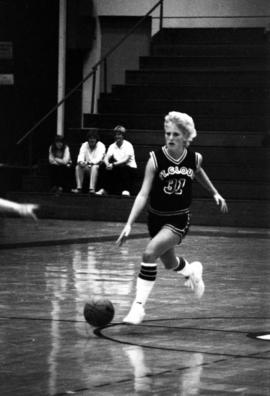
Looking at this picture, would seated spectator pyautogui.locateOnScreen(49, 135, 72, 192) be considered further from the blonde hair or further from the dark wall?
the blonde hair

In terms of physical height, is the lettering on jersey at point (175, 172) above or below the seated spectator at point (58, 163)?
above

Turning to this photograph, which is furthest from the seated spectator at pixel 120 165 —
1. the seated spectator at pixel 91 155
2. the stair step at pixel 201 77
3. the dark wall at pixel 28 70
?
the stair step at pixel 201 77

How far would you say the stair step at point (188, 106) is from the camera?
29.2 metres

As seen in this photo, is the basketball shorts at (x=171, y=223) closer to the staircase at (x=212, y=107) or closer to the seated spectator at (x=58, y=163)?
the staircase at (x=212, y=107)

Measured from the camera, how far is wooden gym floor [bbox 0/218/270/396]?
7934 millimetres

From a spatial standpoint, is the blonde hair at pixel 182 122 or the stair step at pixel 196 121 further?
the stair step at pixel 196 121

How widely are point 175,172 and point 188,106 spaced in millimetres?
18773

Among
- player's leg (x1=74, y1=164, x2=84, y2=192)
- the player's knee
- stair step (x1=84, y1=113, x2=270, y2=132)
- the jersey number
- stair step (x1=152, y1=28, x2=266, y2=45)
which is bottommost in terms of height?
player's leg (x1=74, y1=164, x2=84, y2=192)

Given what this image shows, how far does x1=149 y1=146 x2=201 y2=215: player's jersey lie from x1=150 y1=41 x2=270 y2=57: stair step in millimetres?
19716

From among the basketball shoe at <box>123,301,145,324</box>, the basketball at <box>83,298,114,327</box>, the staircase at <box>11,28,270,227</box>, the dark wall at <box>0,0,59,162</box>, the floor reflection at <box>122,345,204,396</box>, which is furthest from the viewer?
the dark wall at <box>0,0,59,162</box>

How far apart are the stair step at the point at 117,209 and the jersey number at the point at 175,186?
585 inches

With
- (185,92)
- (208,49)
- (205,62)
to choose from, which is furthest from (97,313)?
(208,49)

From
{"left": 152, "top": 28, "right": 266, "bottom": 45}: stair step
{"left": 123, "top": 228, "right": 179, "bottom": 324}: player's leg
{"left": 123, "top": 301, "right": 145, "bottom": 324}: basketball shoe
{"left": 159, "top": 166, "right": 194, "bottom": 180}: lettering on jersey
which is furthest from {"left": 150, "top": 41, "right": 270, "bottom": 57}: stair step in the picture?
{"left": 123, "top": 301, "right": 145, "bottom": 324}: basketball shoe

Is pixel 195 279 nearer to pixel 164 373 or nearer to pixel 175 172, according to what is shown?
pixel 175 172
